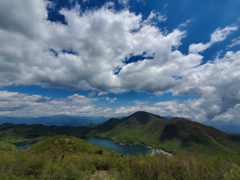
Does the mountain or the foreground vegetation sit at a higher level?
the foreground vegetation

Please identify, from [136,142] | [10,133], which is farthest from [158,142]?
[10,133]

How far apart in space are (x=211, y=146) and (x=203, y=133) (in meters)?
21.6

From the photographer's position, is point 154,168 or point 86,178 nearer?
point 86,178

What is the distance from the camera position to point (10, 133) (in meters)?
188

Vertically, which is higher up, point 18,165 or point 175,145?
point 18,165

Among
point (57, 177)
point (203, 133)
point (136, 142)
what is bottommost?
point (136, 142)

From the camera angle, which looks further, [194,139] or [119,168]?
[194,139]

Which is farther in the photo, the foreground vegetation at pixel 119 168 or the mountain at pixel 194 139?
the mountain at pixel 194 139

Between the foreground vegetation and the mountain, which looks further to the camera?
the mountain

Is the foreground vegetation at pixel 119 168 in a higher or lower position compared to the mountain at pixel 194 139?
higher

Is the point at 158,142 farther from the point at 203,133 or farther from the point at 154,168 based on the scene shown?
the point at 154,168

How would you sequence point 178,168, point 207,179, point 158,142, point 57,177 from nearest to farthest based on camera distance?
point 57,177 → point 207,179 → point 178,168 → point 158,142

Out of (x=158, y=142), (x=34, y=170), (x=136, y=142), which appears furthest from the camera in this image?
(x=136, y=142)

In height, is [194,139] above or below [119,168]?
below
